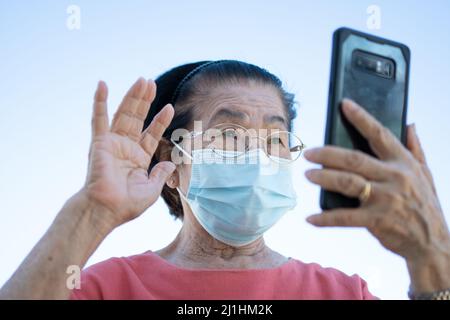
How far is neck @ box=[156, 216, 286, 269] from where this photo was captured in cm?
316

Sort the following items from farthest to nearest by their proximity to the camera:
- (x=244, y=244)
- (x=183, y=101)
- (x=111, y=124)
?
1. (x=183, y=101)
2. (x=244, y=244)
3. (x=111, y=124)

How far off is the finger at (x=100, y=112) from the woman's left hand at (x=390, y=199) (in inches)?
42.6

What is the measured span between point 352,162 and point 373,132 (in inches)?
6.0

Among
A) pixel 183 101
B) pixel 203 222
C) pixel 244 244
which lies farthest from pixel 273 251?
pixel 183 101

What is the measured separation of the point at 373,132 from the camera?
205 cm

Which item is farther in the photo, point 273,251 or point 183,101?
point 183,101

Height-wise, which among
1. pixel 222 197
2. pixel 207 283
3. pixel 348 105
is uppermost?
pixel 348 105

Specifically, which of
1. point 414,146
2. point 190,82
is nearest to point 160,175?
point 190,82

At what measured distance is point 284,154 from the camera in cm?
338

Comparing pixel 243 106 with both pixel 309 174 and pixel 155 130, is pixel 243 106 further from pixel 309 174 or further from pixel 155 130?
pixel 309 174

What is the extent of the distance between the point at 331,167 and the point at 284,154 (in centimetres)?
136

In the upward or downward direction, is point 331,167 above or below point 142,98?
below
